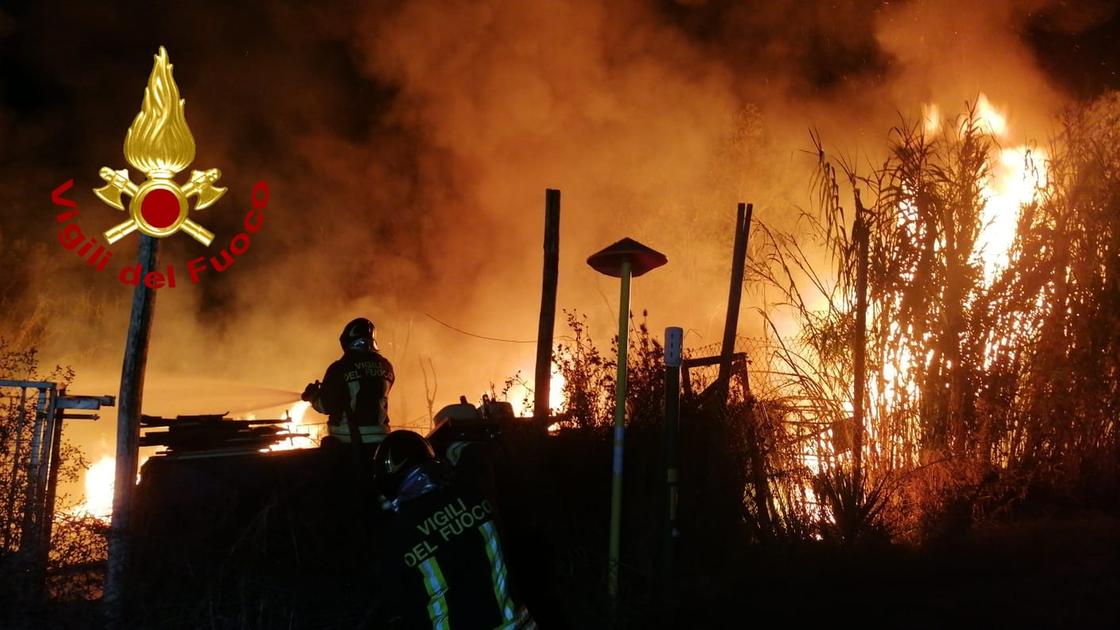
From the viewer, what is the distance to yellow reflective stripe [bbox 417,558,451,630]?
417 cm

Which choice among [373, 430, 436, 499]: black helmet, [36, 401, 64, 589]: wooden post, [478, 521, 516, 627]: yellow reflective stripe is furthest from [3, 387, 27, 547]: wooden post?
[478, 521, 516, 627]: yellow reflective stripe

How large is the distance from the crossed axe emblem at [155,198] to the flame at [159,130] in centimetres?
14

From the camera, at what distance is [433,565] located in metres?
4.20

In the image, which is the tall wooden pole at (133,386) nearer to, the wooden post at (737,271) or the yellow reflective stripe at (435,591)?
the yellow reflective stripe at (435,591)

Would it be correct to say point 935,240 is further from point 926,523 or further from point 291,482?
point 291,482

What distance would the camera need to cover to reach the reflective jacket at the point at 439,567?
4.19 metres

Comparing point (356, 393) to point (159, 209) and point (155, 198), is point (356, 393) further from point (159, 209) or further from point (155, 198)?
point (155, 198)

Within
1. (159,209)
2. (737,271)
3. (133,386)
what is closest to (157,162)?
(159,209)

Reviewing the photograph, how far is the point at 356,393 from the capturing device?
6.77m

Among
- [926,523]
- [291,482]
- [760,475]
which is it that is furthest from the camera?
[926,523]

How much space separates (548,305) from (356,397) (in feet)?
10.4

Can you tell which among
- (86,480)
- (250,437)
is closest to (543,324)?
(250,437)

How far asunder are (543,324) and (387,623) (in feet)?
17.1

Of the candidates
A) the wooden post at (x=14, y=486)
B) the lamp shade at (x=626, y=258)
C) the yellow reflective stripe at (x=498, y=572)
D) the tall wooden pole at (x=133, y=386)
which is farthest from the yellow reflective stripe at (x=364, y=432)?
the yellow reflective stripe at (x=498, y=572)
